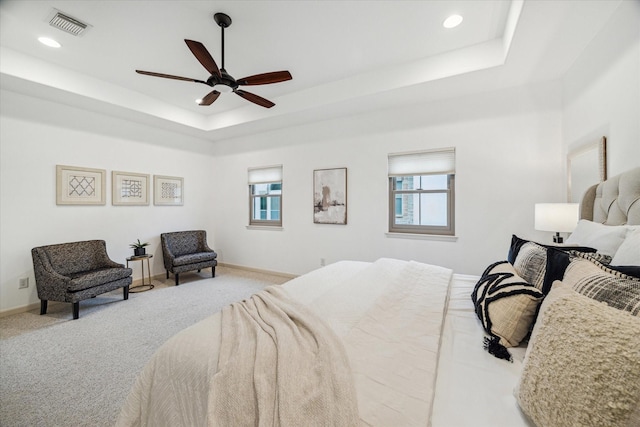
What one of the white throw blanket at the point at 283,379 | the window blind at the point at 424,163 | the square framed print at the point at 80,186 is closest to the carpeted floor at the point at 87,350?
the white throw blanket at the point at 283,379

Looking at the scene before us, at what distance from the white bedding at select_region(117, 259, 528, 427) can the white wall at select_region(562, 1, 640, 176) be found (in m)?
1.64

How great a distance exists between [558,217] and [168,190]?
18.6 feet

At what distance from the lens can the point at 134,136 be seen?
4.47 m

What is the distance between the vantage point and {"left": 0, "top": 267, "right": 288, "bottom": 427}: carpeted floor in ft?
5.54

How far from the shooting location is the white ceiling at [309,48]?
230 centimetres

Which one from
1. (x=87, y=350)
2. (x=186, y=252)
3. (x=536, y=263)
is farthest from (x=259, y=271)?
(x=536, y=263)

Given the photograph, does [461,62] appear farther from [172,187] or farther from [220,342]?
[172,187]

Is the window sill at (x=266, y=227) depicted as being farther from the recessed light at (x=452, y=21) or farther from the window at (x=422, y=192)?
the recessed light at (x=452, y=21)

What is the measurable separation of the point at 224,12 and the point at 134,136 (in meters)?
3.16

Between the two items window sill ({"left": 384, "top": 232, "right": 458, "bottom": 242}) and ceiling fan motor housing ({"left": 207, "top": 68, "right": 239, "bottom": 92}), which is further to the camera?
window sill ({"left": 384, "top": 232, "right": 458, "bottom": 242})

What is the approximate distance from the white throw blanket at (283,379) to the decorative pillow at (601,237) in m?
1.46

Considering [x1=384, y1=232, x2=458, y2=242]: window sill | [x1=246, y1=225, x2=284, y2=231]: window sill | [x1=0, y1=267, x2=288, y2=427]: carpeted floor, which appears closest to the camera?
[x1=0, y1=267, x2=288, y2=427]: carpeted floor

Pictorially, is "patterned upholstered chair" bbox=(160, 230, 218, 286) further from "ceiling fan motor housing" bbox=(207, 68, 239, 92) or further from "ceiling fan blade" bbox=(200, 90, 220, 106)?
"ceiling fan motor housing" bbox=(207, 68, 239, 92)

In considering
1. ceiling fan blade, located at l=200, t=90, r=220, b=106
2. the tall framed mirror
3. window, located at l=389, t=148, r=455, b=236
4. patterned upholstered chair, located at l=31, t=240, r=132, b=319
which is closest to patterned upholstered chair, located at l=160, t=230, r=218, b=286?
patterned upholstered chair, located at l=31, t=240, r=132, b=319
